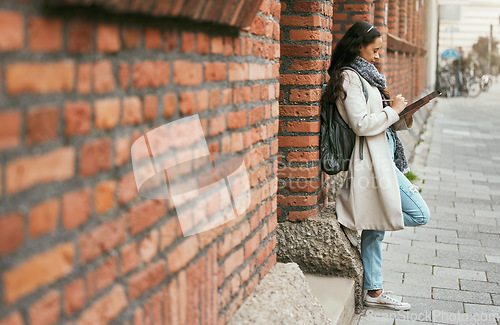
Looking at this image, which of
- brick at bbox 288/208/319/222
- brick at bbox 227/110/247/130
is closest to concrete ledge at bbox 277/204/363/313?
brick at bbox 288/208/319/222

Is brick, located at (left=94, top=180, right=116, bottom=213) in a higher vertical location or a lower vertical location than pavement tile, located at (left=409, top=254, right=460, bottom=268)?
higher

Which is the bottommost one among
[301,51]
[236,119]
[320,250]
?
[320,250]

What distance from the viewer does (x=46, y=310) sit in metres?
1.20

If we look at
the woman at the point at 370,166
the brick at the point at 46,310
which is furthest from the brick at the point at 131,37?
the woman at the point at 370,166

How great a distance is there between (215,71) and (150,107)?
54 centimetres

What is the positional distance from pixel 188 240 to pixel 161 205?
0.74 feet

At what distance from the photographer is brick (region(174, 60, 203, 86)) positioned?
1793mm

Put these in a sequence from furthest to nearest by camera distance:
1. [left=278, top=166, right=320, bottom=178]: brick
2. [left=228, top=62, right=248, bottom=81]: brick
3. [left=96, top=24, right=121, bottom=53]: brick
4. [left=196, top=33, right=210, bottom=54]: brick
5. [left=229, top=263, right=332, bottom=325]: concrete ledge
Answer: [left=278, top=166, right=320, bottom=178]: brick → [left=229, top=263, right=332, bottom=325]: concrete ledge → [left=228, top=62, right=248, bottom=81]: brick → [left=196, top=33, right=210, bottom=54]: brick → [left=96, top=24, right=121, bottom=53]: brick

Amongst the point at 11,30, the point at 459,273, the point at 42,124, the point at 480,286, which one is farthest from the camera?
the point at 459,273

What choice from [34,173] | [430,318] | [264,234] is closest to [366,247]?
[430,318]

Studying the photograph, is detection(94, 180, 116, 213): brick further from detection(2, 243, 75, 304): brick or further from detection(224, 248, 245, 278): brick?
detection(224, 248, 245, 278): brick

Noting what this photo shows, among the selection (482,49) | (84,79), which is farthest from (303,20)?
(482,49)

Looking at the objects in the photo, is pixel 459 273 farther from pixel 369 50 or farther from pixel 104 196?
pixel 104 196

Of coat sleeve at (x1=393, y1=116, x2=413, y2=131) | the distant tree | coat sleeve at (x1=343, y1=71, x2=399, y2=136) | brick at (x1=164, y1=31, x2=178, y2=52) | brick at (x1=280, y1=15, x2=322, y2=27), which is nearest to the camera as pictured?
brick at (x1=164, y1=31, x2=178, y2=52)
